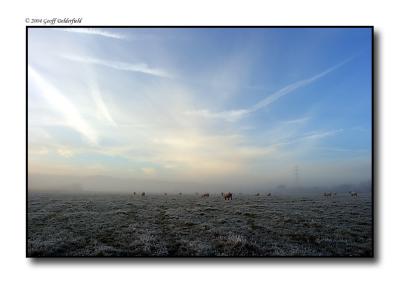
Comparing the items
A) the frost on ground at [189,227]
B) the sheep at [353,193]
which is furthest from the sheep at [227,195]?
the sheep at [353,193]

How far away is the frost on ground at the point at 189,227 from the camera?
5.46m

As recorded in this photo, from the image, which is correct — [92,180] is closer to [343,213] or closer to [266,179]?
[266,179]

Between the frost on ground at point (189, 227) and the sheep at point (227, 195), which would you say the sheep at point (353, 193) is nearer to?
the frost on ground at point (189, 227)

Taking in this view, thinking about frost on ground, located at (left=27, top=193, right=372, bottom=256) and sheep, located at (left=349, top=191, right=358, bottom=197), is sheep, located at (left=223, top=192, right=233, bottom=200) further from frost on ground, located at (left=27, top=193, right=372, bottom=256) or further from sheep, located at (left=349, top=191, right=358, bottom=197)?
sheep, located at (left=349, top=191, right=358, bottom=197)

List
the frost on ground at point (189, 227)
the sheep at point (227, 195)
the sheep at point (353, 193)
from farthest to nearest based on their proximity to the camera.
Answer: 1. the sheep at point (227, 195)
2. the sheep at point (353, 193)
3. the frost on ground at point (189, 227)

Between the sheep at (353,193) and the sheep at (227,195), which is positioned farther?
the sheep at (227,195)

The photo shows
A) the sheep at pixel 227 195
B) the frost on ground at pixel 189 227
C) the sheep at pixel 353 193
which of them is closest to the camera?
the frost on ground at pixel 189 227

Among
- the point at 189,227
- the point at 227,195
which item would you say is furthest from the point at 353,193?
the point at 189,227

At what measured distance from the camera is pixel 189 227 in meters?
5.79

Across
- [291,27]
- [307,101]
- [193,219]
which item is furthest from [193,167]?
[291,27]

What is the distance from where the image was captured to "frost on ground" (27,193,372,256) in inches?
215
